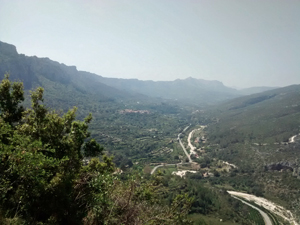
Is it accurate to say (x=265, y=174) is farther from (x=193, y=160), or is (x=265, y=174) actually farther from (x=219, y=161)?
(x=193, y=160)

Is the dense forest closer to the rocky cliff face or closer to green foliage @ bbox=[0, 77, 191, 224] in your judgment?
green foliage @ bbox=[0, 77, 191, 224]

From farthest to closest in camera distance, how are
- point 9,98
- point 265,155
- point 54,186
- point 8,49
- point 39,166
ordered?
point 8,49, point 265,155, point 9,98, point 54,186, point 39,166

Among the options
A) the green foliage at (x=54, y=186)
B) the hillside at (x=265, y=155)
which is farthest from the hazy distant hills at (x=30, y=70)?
the green foliage at (x=54, y=186)

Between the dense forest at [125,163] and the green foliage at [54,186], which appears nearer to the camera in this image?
the green foliage at [54,186]

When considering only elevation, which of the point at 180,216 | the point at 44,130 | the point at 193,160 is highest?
the point at 44,130

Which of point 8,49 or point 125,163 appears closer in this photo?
point 125,163

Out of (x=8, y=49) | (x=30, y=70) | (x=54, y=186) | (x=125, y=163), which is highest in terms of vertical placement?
(x=8, y=49)

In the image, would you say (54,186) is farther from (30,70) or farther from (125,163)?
(30,70)

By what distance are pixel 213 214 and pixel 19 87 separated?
48858mm

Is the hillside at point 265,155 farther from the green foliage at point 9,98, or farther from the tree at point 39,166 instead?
the green foliage at point 9,98

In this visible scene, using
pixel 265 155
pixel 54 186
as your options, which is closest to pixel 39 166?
pixel 54 186

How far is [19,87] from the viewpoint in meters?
9.58

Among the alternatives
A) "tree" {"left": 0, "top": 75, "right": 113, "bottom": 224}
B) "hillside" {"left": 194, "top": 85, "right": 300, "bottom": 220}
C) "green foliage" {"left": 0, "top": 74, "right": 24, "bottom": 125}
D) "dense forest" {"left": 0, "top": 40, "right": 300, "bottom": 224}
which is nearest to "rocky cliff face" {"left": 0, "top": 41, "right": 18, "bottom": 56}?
"dense forest" {"left": 0, "top": 40, "right": 300, "bottom": 224}

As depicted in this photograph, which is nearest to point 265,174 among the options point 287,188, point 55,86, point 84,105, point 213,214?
point 287,188
